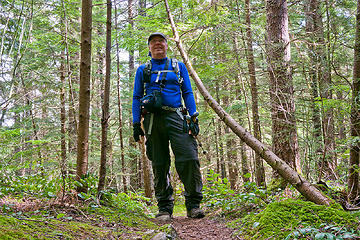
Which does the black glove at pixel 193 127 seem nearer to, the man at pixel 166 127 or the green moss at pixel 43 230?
the man at pixel 166 127

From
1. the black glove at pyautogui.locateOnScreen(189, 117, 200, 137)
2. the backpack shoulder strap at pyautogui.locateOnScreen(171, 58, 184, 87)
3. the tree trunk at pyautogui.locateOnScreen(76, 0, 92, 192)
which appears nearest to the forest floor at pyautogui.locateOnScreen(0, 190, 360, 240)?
the tree trunk at pyautogui.locateOnScreen(76, 0, 92, 192)

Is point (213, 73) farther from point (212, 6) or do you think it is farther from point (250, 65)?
point (212, 6)

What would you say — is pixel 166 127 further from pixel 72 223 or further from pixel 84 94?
pixel 72 223

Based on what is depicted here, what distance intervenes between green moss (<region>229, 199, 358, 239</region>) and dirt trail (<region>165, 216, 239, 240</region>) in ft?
1.19

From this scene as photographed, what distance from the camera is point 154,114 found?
4445 mm

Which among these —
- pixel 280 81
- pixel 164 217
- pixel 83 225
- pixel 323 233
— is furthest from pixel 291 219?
pixel 280 81

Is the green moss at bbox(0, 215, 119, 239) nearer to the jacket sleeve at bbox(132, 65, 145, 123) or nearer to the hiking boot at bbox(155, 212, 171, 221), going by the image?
the hiking boot at bbox(155, 212, 171, 221)

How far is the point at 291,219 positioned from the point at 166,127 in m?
2.49

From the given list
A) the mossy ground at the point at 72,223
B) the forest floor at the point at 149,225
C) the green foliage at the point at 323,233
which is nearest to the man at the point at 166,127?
the forest floor at the point at 149,225

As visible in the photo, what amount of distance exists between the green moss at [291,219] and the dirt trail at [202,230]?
361 mm

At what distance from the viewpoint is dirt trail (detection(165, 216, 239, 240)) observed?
3043mm

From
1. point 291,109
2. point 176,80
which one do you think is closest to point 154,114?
point 176,80

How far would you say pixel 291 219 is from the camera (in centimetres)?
246

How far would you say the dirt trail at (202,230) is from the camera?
9.98 ft
